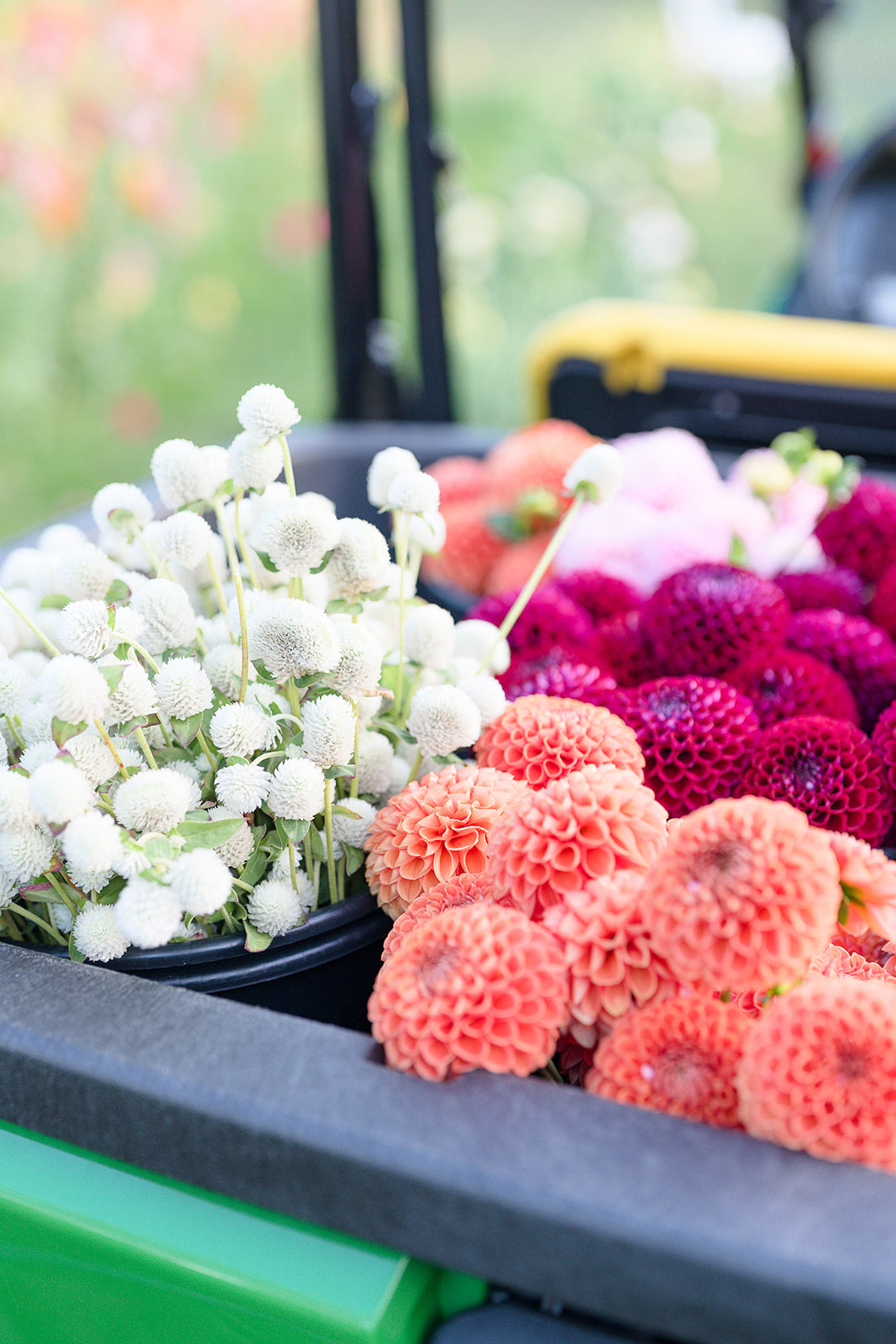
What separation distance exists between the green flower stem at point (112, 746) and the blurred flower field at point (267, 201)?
290 cm

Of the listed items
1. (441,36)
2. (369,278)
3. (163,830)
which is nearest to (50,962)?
(163,830)

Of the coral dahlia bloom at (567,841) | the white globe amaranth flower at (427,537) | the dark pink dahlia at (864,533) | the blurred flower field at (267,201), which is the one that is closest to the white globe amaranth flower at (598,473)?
the white globe amaranth flower at (427,537)

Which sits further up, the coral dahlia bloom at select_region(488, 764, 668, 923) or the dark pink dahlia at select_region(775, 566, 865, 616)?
the coral dahlia bloom at select_region(488, 764, 668, 923)

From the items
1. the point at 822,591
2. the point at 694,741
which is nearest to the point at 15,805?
the point at 694,741

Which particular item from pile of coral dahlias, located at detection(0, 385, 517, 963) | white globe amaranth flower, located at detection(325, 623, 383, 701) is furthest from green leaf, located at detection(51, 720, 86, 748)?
white globe amaranth flower, located at detection(325, 623, 383, 701)

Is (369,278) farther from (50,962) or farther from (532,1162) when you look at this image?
(532,1162)

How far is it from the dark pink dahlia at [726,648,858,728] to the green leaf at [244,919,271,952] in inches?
13.2

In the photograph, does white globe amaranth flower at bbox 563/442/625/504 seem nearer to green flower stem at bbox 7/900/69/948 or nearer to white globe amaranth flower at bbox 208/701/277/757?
white globe amaranth flower at bbox 208/701/277/757

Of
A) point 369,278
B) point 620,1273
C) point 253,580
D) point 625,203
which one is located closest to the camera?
point 620,1273

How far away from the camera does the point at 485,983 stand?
43 centimetres

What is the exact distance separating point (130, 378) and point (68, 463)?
0.39m

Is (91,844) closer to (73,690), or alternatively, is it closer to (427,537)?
(73,690)

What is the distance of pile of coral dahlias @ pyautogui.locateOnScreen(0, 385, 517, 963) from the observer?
48cm

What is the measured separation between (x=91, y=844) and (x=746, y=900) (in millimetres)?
246
